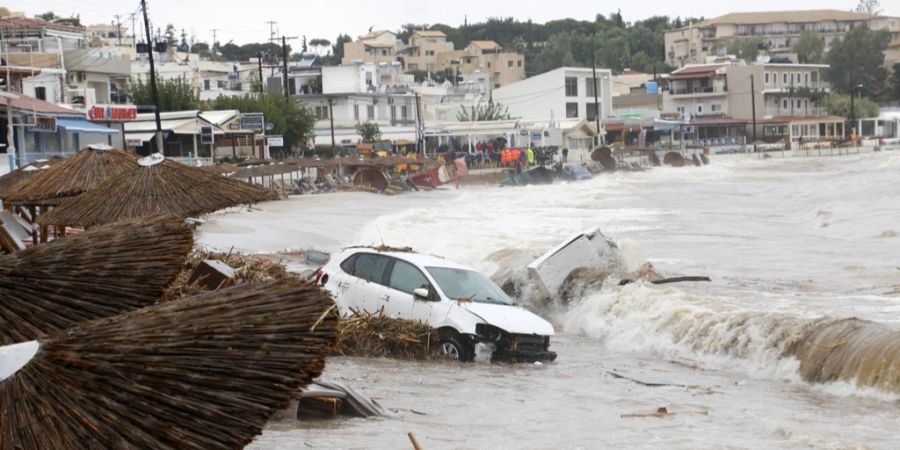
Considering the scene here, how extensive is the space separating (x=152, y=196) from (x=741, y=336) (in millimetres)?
7905

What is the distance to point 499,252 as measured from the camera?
92.4 feet

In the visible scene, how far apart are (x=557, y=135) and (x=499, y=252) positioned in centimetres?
7196

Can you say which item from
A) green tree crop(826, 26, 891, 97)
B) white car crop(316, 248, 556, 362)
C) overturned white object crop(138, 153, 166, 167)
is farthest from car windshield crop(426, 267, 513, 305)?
green tree crop(826, 26, 891, 97)

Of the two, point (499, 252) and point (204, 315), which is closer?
point (204, 315)

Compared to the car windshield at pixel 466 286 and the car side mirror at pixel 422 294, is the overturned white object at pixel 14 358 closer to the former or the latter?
the car side mirror at pixel 422 294

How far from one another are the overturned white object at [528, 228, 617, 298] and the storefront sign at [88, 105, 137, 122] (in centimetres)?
3103

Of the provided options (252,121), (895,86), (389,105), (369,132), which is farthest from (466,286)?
(895,86)

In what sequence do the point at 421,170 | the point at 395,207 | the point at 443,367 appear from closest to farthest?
1. the point at 443,367
2. the point at 395,207
3. the point at 421,170

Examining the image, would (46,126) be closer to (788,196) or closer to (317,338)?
(788,196)

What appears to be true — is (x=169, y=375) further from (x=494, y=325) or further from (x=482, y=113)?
(x=482, y=113)

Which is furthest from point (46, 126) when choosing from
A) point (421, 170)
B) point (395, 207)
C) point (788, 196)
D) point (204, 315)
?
point (204, 315)

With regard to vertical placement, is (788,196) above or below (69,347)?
below

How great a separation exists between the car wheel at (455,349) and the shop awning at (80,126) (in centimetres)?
3489

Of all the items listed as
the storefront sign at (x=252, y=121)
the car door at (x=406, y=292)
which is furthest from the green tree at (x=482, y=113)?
the car door at (x=406, y=292)
